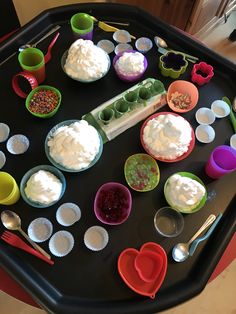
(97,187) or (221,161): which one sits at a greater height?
(221,161)

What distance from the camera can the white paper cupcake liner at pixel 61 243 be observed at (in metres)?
1.01

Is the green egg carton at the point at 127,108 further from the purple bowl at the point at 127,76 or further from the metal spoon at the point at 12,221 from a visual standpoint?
the metal spoon at the point at 12,221

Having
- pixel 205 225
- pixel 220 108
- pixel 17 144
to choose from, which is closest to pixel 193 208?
pixel 205 225

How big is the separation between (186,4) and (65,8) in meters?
0.73

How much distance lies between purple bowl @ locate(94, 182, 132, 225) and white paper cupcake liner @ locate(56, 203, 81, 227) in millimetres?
66

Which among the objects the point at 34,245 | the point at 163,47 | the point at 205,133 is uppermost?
the point at 163,47

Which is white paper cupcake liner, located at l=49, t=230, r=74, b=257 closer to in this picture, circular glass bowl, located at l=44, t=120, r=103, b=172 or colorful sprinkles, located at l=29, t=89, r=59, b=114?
circular glass bowl, located at l=44, t=120, r=103, b=172

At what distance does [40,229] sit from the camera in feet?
3.41

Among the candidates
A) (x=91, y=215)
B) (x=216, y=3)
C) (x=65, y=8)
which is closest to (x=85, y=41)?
(x=65, y=8)

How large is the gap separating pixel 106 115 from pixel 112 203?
1.08 ft

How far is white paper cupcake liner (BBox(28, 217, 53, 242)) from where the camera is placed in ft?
3.37

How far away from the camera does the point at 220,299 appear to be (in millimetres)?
1504

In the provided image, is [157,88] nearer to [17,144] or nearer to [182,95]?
[182,95]

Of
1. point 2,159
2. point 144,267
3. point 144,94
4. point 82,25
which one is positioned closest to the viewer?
point 144,267
